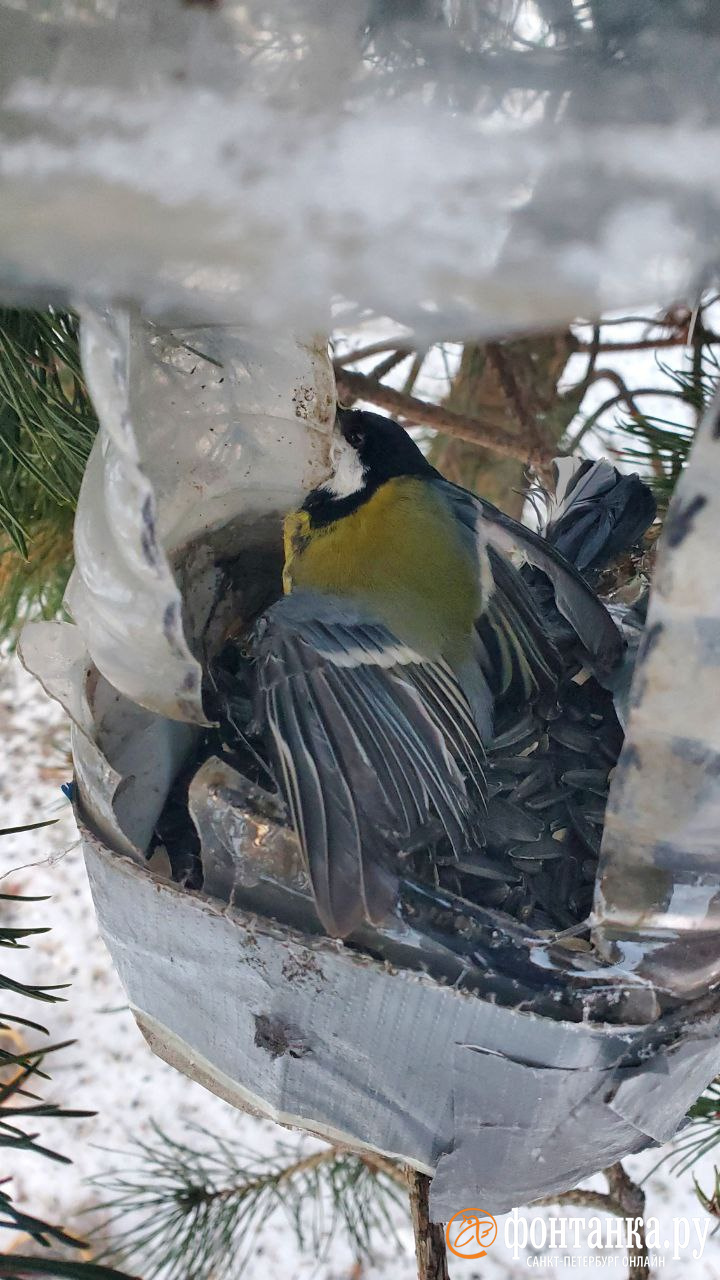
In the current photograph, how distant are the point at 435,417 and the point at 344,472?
0.63 ft

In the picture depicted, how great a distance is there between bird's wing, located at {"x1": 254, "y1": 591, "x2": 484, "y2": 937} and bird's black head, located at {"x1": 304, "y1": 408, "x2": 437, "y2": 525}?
0.09 m

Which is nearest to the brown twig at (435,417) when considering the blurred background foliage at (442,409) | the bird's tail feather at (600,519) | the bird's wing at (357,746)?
the blurred background foliage at (442,409)

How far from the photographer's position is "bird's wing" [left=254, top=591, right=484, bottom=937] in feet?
1.05

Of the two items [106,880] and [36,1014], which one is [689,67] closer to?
[106,880]

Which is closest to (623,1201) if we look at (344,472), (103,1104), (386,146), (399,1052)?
(399,1052)

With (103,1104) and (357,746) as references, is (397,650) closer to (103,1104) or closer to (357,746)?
(357,746)

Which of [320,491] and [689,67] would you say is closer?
[689,67]

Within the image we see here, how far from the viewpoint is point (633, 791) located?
29 cm

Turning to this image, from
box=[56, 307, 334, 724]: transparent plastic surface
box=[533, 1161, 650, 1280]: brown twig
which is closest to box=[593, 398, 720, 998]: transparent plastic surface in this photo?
box=[56, 307, 334, 724]: transparent plastic surface

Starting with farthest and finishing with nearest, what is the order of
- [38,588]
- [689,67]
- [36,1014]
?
[36,1014] < [38,588] < [689,67]

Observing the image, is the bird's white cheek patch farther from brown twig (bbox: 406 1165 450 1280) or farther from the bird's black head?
brown twig (bbox: 406 1165 450 1280)

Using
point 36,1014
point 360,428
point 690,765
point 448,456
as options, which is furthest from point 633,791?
point 36,1014

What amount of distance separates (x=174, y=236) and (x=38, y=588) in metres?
0.57

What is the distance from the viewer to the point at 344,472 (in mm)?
491
